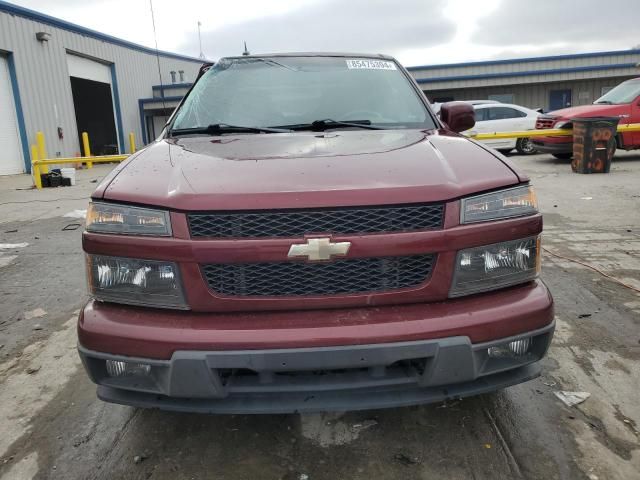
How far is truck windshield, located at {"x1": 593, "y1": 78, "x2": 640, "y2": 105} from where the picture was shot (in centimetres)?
1135

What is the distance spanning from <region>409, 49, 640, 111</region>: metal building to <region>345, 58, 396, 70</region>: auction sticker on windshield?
22.2 m

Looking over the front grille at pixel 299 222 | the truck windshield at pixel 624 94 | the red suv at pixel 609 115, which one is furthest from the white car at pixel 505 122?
the front grille at pixel 299 222

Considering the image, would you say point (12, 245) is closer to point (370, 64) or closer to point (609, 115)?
point (370, 64)

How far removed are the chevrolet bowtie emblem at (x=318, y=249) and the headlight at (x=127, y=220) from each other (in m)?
0.49

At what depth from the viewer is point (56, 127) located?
17891 millimetres

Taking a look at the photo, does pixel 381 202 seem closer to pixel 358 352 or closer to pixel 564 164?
pixel 358 352

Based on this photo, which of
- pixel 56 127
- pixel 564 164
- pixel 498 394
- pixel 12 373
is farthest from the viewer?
pixel 56 127

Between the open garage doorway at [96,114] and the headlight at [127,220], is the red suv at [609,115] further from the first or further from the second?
the open garage doorway at [96,114]

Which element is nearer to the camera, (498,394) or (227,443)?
(227,443)

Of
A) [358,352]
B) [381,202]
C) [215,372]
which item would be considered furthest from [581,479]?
[215,372]

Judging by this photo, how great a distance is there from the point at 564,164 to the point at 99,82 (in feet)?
62.7

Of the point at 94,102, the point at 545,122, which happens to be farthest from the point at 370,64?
the point at 94,102

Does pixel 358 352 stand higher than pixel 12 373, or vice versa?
pixel 358 352

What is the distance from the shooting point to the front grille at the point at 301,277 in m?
1.86
